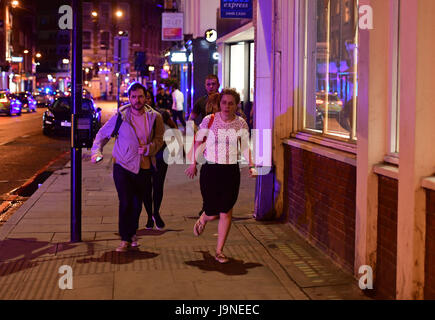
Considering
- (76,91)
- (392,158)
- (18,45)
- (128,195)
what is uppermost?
(18,45)

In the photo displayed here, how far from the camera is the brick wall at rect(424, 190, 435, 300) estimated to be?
452 centimetres

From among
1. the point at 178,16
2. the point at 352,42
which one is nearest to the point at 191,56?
the point at 178,16

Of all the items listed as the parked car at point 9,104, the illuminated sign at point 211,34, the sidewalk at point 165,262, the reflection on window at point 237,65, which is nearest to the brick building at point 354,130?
the sidewalk at point 165,262

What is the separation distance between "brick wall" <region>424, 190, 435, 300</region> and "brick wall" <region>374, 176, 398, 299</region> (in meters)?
0.51

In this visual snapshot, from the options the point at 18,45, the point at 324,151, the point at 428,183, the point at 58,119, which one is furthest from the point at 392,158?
the point at 18,45

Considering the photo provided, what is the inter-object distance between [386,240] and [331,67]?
265cm

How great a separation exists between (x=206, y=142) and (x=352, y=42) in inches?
71.7

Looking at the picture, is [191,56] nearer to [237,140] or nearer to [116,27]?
[237,140]

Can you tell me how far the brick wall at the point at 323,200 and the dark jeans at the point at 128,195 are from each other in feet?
6.07

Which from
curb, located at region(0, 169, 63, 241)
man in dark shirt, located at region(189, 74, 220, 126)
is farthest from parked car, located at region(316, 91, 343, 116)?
curb, located at region(0, 169, 63, 241)

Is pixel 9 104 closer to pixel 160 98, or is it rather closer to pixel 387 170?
pixel 160 98

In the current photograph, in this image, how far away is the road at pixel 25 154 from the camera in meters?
14.1

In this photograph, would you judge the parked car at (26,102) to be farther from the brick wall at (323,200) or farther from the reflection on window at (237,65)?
the brick wall at (323,200)

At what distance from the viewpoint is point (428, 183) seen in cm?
453
